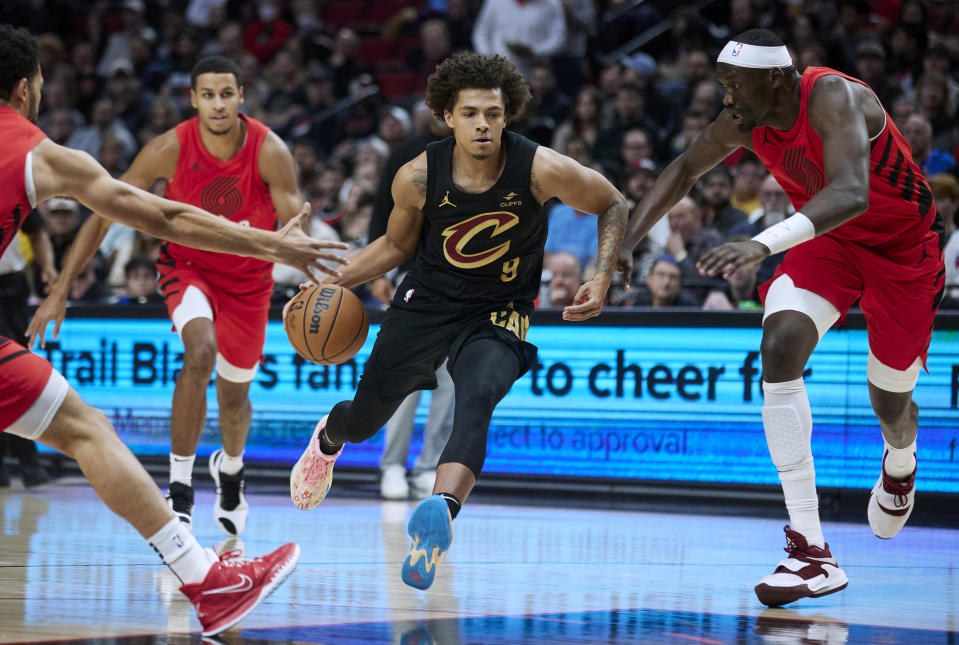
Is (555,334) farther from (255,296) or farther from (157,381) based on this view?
(157,381)

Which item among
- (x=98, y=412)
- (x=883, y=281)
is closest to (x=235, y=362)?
(x=98, y=412)

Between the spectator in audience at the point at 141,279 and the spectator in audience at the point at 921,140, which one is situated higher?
the spectator in audience at the point at 921,140

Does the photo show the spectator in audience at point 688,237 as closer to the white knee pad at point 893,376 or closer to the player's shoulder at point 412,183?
the white knee pad at point 893,376

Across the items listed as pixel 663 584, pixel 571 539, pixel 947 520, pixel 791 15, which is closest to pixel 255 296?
pixel 571 539

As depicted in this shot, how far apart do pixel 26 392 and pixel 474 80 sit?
2.06 m

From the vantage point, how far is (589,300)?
441 centimetres

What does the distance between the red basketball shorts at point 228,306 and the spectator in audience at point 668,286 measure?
9.41ft

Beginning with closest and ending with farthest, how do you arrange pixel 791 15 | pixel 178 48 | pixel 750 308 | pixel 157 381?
1. pixel 750 308
2. pixel 157 381
3. pixel 791 15
4. pixel 178 48

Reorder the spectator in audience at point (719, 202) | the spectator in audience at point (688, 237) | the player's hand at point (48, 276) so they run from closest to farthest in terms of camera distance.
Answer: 1. the player's hand at point (48, 276)
2. the spectator in audience at point (688, 237)
3. the spectator in audience at point (719, 202)

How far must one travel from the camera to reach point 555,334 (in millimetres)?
8086

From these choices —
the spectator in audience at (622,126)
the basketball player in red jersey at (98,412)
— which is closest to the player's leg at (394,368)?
the basketball player in red jersey at (98,412)

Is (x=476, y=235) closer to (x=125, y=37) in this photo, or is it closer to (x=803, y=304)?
(x=803, y=304)

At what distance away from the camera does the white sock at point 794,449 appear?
4582mm

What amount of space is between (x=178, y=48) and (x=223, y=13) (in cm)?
94
